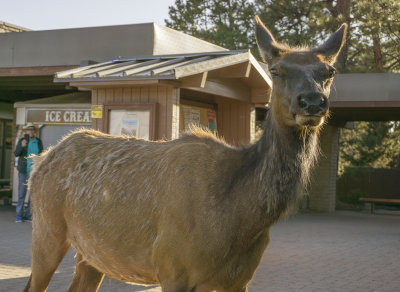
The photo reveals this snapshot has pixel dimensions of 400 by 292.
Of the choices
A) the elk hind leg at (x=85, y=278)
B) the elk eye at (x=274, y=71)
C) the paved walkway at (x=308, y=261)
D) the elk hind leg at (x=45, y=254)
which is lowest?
the paved walkway at (x=308, y=261)

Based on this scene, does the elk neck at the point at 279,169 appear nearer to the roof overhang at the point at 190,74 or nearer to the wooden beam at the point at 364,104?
the roof overhang at the point at 190,74

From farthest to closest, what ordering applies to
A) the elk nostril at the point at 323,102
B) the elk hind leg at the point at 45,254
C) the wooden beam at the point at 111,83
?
the wooden beam at the point at 111,83
the elk hind leg at the point at 45,254
the elk nostril at the point at 323,102

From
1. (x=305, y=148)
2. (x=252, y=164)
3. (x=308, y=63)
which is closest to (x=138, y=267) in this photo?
(x=252, y=164)

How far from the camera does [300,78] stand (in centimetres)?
344

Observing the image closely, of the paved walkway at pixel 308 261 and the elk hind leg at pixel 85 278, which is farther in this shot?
the paved walkway at pixel 308 261

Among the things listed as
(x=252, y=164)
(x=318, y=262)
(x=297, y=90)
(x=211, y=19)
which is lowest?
(x=318, y=262)

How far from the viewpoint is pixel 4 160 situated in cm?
1983

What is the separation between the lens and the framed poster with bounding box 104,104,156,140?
394 inches

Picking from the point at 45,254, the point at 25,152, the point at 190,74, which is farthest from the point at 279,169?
the point at 25,152

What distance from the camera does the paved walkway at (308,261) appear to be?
7.73m

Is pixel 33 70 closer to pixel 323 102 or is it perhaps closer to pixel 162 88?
pixel 162 88

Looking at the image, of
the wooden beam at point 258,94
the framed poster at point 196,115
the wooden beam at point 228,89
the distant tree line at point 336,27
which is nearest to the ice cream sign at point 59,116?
the framed poster at point 196,115

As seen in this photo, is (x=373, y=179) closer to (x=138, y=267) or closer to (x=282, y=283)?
(x=282, y=283)

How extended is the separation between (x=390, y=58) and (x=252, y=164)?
2727cm
